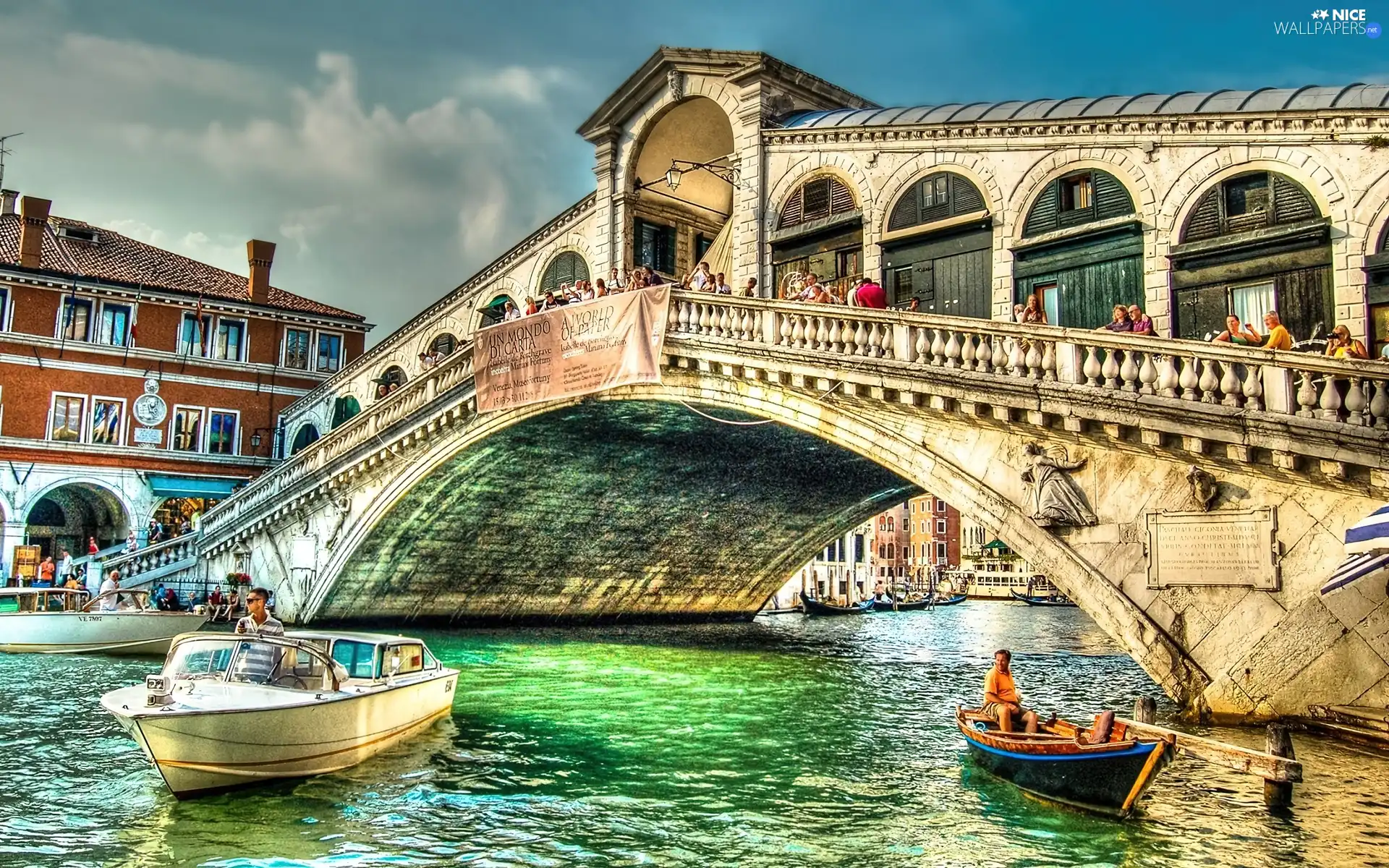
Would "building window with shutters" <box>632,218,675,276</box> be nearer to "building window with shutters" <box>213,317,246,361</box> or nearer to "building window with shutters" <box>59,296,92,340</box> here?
"building window with shutters" <box>213,317,246,361</box>

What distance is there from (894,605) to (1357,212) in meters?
47.3

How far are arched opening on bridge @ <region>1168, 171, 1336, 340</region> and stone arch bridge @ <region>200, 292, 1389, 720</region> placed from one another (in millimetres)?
2175

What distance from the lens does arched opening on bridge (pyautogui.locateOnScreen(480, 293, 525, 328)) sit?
2784 centimetres

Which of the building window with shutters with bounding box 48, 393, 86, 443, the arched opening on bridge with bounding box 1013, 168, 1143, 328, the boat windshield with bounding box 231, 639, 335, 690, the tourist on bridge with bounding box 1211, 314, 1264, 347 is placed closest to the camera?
the boat windshield with bounding box 231, 639, 335, 690

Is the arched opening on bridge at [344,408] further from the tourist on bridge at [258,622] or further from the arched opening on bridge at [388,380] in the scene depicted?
the tourist on bridge at [258,622]

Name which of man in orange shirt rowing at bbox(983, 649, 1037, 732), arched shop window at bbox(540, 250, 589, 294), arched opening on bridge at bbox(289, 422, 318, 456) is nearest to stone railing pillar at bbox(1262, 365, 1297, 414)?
man in orange shirt rowing at bbox(983, 649, 1037, 732)

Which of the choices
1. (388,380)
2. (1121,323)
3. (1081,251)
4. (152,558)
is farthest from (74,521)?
(1121,323)

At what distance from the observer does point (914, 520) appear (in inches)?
3846

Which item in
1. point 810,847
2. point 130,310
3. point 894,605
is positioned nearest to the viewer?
point 810,847

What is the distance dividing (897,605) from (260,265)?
129 feet

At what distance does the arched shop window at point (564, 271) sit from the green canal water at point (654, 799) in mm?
11656

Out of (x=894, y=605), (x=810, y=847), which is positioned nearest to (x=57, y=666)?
(x=810, y=847)

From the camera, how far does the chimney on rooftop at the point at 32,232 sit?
31547 millimetres

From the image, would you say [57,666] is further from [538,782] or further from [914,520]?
[914,520]
